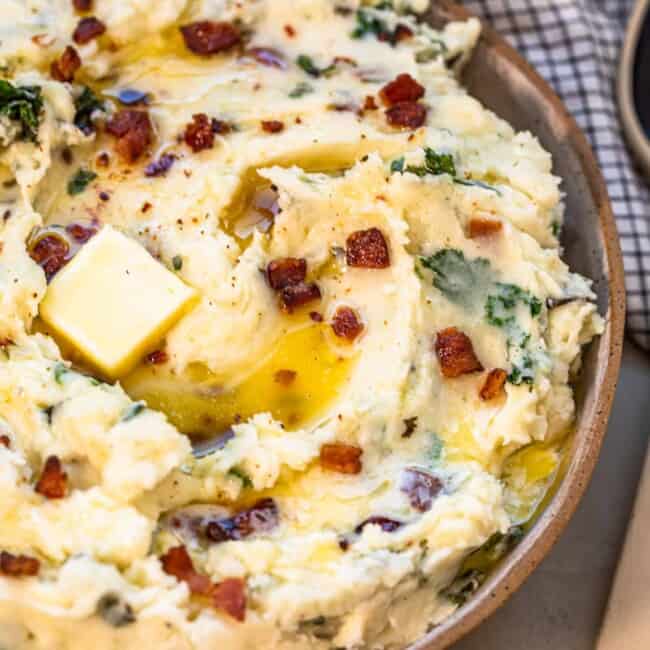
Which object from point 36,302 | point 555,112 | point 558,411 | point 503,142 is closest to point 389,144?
point 503,142

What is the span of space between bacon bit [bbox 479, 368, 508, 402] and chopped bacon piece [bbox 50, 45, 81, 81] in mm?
2370

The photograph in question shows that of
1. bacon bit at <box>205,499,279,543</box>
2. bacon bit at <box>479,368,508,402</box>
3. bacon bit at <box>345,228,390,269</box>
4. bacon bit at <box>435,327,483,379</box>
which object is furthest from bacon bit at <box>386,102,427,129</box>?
bacon bit at <box>205,499,279,543</box>

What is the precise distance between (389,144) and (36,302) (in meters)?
1.72

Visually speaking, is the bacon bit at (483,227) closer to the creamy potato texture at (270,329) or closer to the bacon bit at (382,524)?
the creamy potato texture at (270,329)

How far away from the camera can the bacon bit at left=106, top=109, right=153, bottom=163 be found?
15.4ft

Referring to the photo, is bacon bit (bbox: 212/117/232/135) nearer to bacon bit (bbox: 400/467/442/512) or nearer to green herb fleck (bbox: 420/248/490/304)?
green herb fleck (bbox: 420/248/490/304)

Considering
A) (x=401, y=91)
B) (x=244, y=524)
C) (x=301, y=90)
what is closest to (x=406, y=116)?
(x=401, y=91)

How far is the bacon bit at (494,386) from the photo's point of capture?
4219 millimetres

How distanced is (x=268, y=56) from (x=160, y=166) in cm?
84

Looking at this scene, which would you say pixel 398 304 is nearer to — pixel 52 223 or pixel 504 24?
pixel 52 223

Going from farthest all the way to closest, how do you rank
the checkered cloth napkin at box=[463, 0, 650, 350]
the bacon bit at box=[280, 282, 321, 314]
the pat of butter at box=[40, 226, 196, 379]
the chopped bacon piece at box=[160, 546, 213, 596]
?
the checkered cloth napkin at box=[463, 0, 650, 350]
the bacon bit at box=[280, 282, 321, 314]
the pat of butter at box=[40, 226, 196, 379]
the chopped bacon piece at box=[160, 546, 213, 596]

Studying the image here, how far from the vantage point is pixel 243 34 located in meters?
5.15

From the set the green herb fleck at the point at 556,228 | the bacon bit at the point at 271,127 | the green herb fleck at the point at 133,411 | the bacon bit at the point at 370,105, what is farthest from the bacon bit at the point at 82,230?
the green herb fleck at the point at 556,228

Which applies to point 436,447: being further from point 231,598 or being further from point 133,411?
point 133,411
